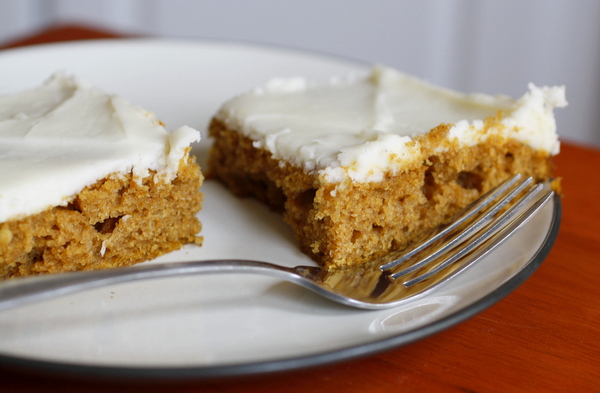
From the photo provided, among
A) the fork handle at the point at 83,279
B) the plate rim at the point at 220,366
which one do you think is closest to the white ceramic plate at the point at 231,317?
the plate rim at the point at 220,366

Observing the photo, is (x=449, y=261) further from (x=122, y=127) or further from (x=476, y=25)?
(x=476, y=25)

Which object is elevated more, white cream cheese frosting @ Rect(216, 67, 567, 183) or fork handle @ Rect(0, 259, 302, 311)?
white cream cheese frosting @ Rect(216, 67, 567, 183)

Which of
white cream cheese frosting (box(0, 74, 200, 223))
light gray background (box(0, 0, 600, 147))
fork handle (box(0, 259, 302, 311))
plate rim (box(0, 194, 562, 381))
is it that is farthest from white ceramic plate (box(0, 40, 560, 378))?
light gray background (box(0, 0, 600, 147))

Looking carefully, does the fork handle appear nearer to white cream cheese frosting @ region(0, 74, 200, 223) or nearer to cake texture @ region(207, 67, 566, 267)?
white cream cheese frosting @ region(0, 74, 200, 223)

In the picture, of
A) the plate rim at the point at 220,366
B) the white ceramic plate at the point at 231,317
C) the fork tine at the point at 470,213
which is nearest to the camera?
the plate rim at the point at 220,366

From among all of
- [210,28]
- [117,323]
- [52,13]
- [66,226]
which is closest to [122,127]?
[66,226]

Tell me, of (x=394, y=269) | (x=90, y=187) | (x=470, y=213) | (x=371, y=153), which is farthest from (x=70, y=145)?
(x=470, y=213)

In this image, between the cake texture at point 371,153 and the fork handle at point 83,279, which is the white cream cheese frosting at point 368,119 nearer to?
the cake texture at point 371,153
